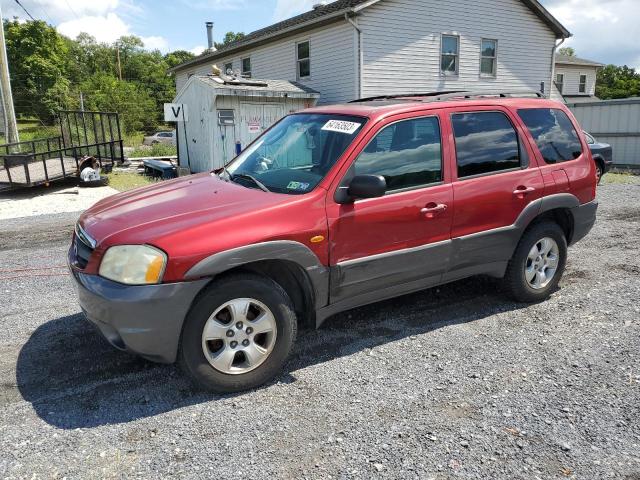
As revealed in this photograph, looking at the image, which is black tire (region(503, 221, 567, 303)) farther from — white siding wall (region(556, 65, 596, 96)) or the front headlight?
white siding wall (region(556, 65, 596, 96))

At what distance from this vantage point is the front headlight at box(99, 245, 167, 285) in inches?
118

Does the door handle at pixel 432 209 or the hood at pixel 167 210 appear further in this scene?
the door handle at pixel 432 209

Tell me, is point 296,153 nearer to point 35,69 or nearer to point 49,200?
point 49,200

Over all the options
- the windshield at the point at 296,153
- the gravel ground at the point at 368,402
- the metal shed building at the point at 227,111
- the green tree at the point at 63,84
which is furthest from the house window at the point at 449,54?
the green tree at the point at 63,84

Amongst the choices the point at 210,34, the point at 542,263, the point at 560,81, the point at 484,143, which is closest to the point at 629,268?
the point at 542,263

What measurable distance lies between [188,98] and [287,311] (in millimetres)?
13981

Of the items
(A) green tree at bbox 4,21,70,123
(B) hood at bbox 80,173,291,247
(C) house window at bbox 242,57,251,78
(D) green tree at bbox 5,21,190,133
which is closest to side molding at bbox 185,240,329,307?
(B) hood at bbox 80,173,291,247

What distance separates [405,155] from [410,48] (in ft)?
48.7

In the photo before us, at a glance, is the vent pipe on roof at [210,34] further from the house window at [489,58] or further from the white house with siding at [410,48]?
the house window at [489,58]

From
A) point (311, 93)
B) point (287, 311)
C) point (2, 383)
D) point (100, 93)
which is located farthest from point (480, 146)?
point (100, 93)

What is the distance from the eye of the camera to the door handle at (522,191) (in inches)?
172

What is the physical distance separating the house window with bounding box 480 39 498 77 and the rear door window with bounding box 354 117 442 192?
1705 centimetres

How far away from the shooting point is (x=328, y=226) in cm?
348

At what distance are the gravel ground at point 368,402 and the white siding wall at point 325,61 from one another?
13071 mm
